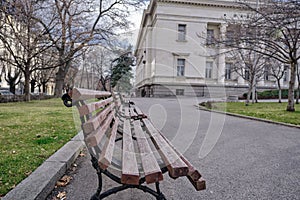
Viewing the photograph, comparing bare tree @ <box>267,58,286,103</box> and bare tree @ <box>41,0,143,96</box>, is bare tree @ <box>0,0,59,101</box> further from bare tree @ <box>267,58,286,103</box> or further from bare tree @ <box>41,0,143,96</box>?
bare tree @ <box>267,58,286,103</box>

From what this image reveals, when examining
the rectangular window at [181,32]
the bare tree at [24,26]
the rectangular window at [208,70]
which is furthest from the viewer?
Answer: the rectangular window at [208,70]

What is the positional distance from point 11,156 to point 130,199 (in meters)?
1.90

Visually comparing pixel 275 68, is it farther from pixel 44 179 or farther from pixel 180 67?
pixel 44 179

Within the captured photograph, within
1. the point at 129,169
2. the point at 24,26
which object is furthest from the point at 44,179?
the point at 24,26

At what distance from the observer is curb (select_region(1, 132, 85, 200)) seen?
1945mm

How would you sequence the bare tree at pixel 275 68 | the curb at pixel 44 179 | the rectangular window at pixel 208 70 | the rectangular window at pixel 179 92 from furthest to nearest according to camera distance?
the rectangular window at pixel 208 70 → the rectangular window at pixel 179 92 → the bare tree at pixel 275 68 → the curb at pixel 44 179

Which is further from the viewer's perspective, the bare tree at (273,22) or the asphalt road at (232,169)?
the bare tree at (273,22)

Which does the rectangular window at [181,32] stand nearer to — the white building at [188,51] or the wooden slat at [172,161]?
the white building at [188,51]

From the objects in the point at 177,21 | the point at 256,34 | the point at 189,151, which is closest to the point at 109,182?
the point at 189,151

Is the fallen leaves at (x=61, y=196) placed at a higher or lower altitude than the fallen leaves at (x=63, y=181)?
lower

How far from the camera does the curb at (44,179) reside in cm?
Answer: 195

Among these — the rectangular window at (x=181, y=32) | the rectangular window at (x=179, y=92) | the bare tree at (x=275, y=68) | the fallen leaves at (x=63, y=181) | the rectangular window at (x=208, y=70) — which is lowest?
the fallen leaves at (x=63, y=181)

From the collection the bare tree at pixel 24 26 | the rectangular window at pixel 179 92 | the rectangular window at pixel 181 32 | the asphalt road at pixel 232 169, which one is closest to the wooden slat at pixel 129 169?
the asphalt road at pixel 232 169

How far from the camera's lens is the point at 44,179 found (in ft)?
7.46
